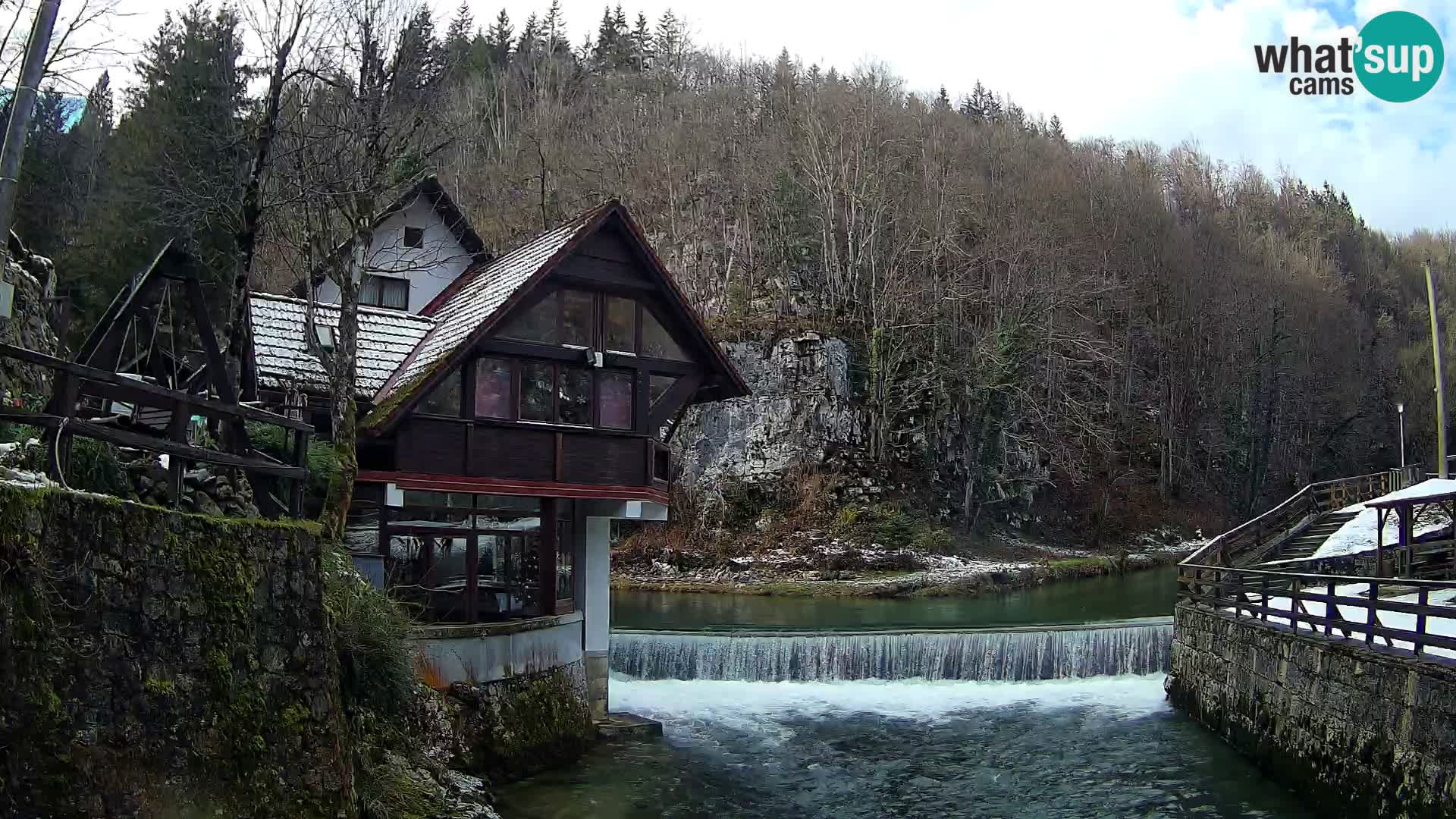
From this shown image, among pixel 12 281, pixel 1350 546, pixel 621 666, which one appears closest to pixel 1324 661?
pixel 621 666

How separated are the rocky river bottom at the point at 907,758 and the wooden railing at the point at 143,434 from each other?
19.1 feet

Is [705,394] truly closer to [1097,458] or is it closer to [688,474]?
[688,474]

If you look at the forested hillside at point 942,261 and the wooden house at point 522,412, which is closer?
the wooden house at point 522,412

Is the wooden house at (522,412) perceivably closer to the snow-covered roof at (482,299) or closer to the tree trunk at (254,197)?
the snow-covered roof at (482,299)

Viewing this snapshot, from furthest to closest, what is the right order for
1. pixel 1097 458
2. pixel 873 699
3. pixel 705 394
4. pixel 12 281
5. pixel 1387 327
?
pixel 1387 327
pixel 1097 458
pixel 873 699
pixel 705 394
pixel 12 281

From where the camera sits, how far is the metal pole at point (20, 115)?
12047 mm

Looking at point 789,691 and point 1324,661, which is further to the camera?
point 789,691

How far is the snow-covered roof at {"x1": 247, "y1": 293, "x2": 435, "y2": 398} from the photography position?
1977 cm

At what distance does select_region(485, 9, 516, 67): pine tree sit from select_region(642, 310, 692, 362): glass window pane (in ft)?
231

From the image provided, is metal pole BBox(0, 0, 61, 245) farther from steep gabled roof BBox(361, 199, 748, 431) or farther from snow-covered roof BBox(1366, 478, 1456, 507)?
snow-covered roof BBox(1366, 478, 1456, 507)

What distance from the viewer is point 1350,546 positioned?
32.7 meters

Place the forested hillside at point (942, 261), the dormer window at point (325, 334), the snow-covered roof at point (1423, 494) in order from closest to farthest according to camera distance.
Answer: the dormer window at point (325, 334)
the snow-covered roof at point (1423, 494)
the forested hillside at point (942, 261)

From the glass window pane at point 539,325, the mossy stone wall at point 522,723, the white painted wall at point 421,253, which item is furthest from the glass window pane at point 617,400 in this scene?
the white painted wall at point 421,253

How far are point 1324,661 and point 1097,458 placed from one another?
1754 inches
